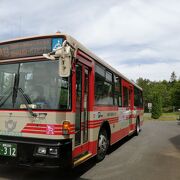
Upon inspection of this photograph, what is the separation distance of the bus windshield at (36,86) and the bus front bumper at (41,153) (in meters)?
0.70

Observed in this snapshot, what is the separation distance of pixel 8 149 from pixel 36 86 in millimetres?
1417

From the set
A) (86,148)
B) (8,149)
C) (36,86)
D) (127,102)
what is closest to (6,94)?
(36,86)

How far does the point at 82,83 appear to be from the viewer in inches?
271

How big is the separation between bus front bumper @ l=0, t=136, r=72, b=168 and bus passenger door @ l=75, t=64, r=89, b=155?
2.48 feet

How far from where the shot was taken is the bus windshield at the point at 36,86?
591cm

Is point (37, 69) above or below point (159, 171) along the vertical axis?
above

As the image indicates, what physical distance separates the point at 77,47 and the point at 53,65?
76 cm

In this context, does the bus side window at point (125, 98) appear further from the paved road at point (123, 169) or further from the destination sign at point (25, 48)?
the destination sign at point (25, 48)

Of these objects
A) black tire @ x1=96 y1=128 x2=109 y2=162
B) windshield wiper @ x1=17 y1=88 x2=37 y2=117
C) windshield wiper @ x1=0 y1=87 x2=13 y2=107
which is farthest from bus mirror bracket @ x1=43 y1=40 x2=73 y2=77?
black tire @ x1=96 y1=128 x2=109 y2=162

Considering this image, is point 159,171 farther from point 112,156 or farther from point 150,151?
point 150,151

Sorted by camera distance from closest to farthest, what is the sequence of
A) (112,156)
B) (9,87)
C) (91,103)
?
1. (9,87)
2. (91,103)
3. (112,156)

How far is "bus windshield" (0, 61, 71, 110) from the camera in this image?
233 inches

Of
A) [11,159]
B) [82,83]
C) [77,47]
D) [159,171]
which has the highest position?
[77,47]

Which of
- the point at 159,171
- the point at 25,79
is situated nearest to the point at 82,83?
the point at 25,79
